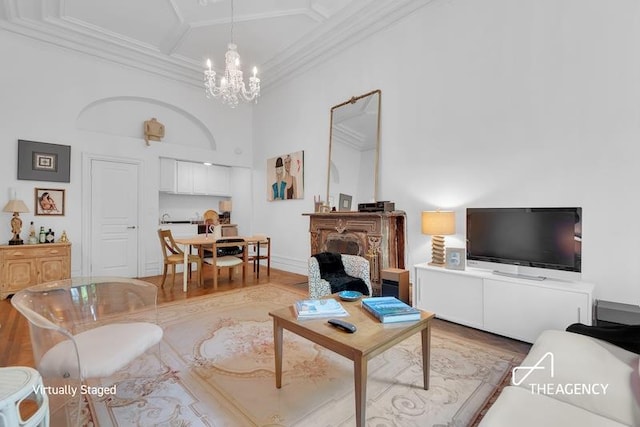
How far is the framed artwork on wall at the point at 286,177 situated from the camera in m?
5.65

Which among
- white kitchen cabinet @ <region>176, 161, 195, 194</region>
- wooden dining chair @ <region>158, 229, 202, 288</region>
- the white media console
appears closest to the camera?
the white media console

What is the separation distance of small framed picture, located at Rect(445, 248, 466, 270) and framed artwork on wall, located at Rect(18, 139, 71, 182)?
5.77 metres

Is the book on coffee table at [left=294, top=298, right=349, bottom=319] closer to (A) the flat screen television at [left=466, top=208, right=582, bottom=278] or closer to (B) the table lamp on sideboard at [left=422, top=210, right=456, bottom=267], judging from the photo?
(B) the table lamp on sideboard at [left=422, top=210, right=456, bottom=267]

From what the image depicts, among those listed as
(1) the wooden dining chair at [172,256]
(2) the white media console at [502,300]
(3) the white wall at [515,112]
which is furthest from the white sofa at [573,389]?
(1) the wooden dining chair at [172,256]

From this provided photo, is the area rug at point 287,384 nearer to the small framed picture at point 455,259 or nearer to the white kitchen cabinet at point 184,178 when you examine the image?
the small framed picture at point 455,259

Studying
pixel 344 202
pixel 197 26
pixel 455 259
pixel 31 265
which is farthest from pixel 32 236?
pixel 455 259

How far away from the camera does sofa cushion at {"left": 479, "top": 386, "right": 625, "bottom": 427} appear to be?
1.04 m

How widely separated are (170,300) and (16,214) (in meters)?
2.72

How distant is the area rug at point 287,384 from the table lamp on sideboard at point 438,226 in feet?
2.81

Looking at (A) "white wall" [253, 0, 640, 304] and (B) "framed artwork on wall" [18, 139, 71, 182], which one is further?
(B) "framed artwork on wall" [18, 139, 71, 182]

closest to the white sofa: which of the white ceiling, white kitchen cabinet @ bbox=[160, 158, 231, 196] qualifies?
the white ceiling

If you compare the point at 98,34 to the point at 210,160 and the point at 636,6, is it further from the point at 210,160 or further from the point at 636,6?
the point at 636,6

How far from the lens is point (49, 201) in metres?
4.67

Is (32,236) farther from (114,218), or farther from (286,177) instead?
(286,177)
